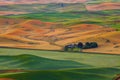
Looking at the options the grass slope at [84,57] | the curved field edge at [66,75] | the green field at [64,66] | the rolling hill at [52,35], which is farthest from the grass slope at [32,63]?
the rolling hill at [52,35]

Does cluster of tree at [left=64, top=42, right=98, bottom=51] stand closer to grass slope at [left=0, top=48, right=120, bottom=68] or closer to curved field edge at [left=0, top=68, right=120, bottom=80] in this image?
grass slope at [left=0, top=48, right=120, bottom=68]

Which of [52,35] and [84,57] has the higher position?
[84,57]

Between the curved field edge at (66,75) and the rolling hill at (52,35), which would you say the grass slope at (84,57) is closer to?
the rolling hill at (52,35)

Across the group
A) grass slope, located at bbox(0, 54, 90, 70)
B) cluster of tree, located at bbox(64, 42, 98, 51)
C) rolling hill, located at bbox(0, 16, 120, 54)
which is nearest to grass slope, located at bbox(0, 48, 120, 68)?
grass slope, located at bbox(0, 54, 90, 70)

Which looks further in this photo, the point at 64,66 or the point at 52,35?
the point at 52,35

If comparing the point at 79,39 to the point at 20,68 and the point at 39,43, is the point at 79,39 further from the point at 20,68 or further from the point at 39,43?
the point at 20,68

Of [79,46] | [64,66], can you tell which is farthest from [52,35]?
[64,66]

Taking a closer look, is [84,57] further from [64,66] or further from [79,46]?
[79,46]

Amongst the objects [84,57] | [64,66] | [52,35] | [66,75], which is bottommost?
[52,35]

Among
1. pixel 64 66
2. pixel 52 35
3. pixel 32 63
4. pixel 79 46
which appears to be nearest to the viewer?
pixel 64 66
